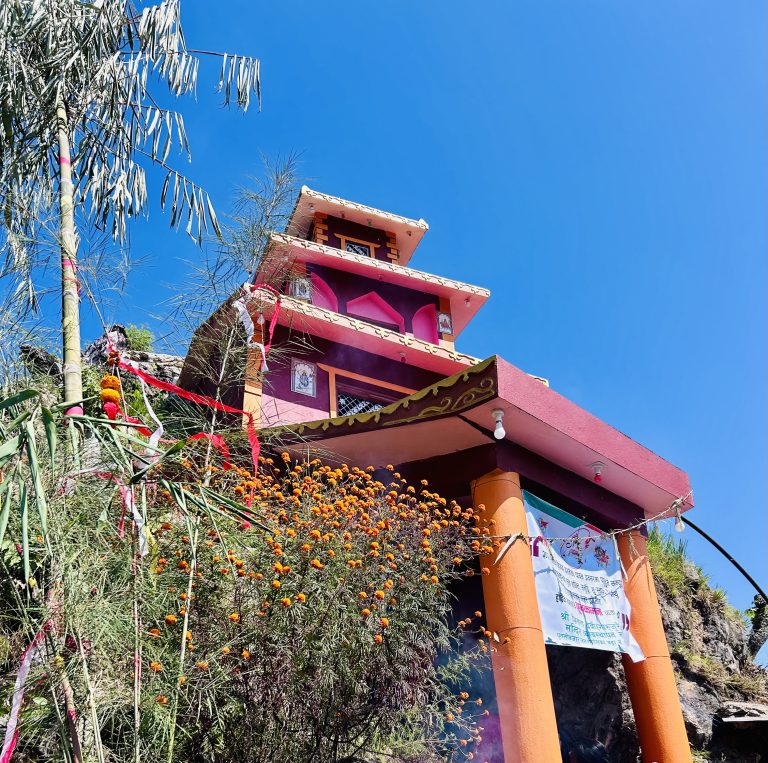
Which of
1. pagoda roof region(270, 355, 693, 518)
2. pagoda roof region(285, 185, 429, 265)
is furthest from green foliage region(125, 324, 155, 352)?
pagoda roof region(270, 355, 693, 518)

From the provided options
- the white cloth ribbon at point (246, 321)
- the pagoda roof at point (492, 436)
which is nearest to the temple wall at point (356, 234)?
the pagoda roof at point (492, 436)

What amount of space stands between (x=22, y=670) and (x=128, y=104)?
3.91 meters

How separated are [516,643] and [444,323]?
657cm

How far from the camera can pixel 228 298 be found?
6.32 metres

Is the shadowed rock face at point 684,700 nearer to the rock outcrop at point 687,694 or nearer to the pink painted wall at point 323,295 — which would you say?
the rock outcrop at point 687,694

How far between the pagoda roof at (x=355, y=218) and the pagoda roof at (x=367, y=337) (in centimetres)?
249

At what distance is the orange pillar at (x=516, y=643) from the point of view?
241 inches

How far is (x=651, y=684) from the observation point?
25.3 feet

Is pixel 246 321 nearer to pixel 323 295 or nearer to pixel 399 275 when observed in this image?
pixel 323 295

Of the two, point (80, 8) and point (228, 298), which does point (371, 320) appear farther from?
point (80, 8)

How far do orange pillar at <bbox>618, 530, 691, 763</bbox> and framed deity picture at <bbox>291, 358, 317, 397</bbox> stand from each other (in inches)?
157

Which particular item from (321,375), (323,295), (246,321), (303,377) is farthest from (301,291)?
(246,321)

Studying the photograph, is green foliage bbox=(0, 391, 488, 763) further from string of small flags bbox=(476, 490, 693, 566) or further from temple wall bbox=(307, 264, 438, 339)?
temple wall bbox=(307, 264, 438, 339)

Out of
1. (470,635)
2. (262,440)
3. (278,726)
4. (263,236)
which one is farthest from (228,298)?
(470,635)
